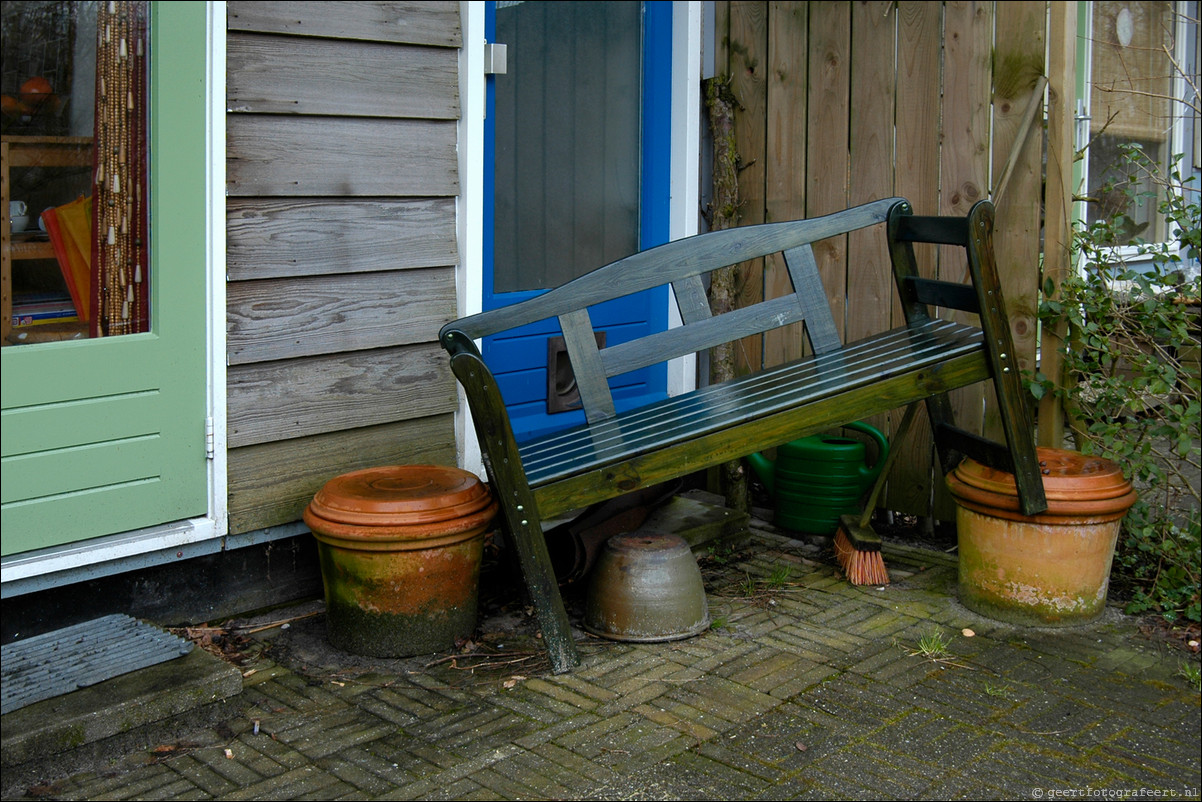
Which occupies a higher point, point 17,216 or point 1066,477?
point 17,216

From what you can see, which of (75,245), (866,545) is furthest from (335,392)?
(866,545)

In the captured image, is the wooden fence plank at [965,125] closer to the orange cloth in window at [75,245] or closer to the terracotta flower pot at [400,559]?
the terracotta flower pot at [400,559]

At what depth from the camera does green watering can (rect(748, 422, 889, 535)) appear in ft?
16.4

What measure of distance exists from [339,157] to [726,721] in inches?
90.6

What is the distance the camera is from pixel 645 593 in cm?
386

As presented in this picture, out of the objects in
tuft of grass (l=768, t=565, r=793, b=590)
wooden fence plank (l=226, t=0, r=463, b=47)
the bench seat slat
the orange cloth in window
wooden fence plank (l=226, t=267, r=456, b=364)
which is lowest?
tuft of grass (l=768, t=565, r=793, b=590)

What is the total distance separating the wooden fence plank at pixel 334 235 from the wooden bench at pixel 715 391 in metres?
0.73

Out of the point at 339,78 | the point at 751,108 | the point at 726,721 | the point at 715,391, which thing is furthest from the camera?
the point at 751,108

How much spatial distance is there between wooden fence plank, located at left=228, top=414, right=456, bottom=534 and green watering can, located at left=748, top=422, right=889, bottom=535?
1549 millimetres

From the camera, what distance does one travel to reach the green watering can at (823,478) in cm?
500

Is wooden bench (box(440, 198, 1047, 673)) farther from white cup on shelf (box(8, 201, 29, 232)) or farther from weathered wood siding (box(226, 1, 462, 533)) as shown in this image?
white cup on shelf (box(8, 201, 29, 232))

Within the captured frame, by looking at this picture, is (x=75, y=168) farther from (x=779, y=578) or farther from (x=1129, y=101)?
(x=1129, y=101)

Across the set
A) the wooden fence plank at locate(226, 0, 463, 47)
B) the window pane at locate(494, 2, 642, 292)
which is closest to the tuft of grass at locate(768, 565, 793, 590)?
the window pane at locate(494, 2, 642, 292)

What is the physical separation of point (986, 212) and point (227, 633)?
287cm
